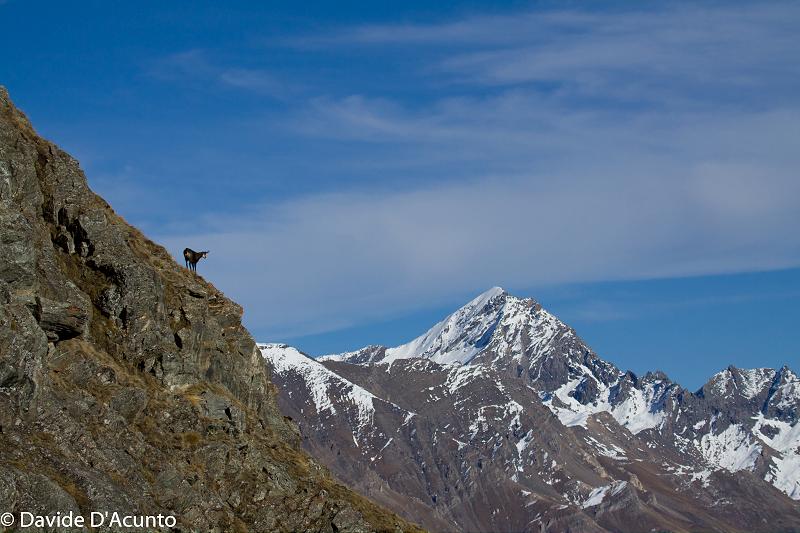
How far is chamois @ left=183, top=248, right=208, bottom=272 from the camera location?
118 metres

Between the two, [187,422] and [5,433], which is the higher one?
[187,422]

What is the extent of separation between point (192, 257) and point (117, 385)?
29820 mm

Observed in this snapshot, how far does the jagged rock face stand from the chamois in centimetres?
139

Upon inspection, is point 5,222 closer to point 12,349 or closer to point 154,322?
point 12,349

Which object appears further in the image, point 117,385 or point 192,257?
point 192,257

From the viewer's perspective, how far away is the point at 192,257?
388ft

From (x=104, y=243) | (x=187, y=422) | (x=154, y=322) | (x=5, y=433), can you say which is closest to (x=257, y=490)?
(x=187, y=422)

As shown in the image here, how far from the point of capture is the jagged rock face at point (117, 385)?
7575 centimetres

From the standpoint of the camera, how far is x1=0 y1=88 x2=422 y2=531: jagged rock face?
75.8 metres

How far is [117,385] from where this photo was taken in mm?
89875

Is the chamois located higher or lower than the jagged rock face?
higher

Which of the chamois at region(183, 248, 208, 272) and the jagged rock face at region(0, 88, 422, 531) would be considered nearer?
the jagged rock face at region(0, 88, 422, 531)

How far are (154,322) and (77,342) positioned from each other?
11141 millimetres

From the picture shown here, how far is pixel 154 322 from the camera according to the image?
100 meters
